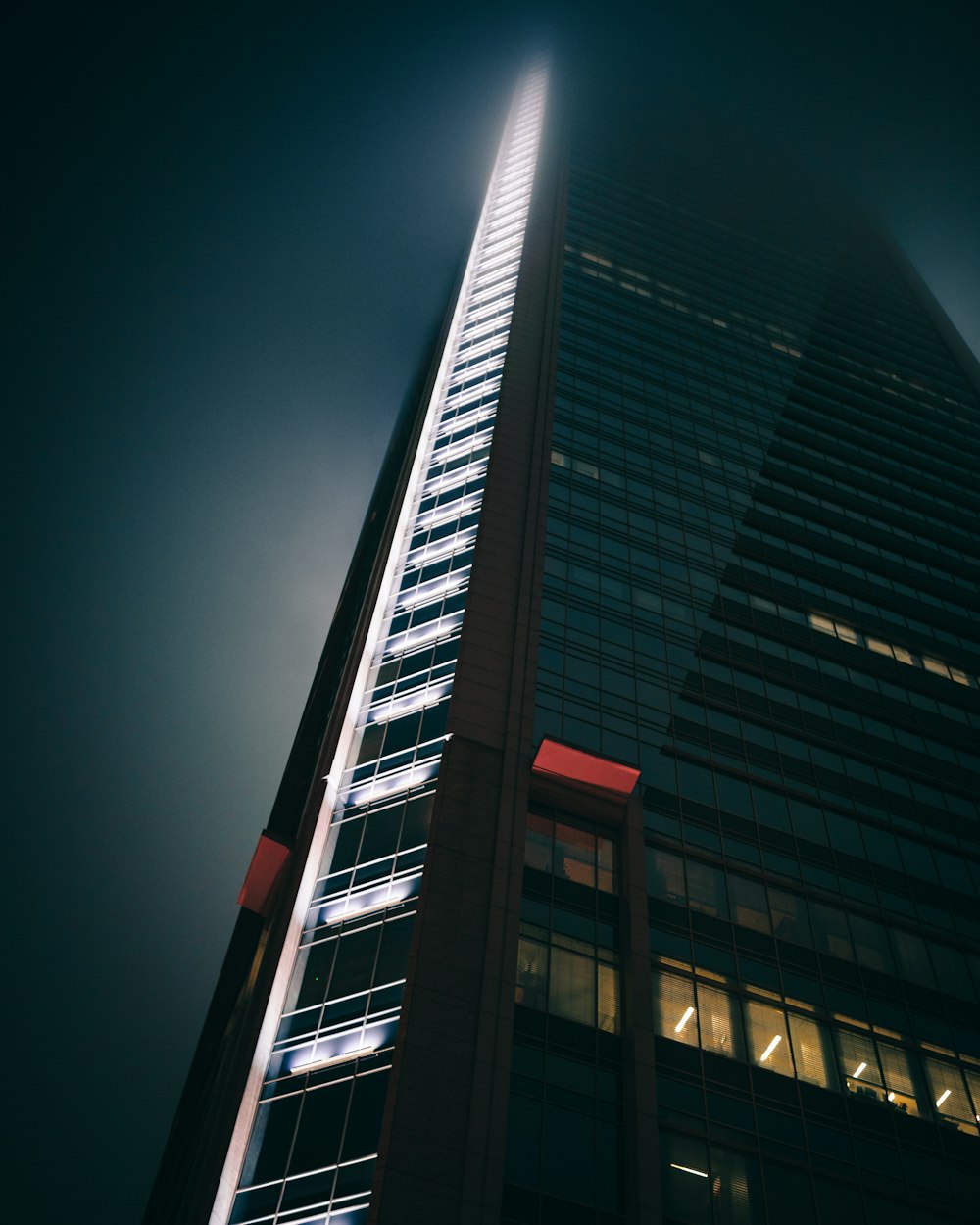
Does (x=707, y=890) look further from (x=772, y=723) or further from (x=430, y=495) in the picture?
(x=430, y=495)

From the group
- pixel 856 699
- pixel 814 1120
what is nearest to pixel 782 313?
pixel 856 699

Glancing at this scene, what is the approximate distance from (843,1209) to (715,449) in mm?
39536

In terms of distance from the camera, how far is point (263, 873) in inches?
1442

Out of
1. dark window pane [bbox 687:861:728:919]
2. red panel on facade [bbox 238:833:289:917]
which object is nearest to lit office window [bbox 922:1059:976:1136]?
dark window pane [bbox 687:861:728:919]

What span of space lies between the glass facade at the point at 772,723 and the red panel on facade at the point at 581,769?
5.96 feet

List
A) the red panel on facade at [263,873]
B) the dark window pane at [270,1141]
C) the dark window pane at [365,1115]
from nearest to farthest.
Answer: the dark window pane at [365,1115], the dark window pane at [270,1141], the red panel on facade at [263,873]

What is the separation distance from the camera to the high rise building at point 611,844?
24531 mm

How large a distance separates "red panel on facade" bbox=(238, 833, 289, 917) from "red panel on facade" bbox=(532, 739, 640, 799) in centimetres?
1107

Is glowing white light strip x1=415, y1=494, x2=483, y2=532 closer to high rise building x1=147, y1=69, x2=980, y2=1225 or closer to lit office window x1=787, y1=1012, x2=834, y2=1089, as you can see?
high rise building x1=147, y1=69, x2=980, y2=1225

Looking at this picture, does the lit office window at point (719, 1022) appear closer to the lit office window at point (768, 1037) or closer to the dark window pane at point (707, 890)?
the lit office window at point (768, 1037)

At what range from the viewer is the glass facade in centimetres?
2723

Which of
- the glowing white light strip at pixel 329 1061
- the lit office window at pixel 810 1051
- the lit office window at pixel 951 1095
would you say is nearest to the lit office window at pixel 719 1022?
the lit office window at pixel 810 1051

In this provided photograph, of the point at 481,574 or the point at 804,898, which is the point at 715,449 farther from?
the point at 804,898

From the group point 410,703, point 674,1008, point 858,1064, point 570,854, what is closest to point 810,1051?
point 858,1064
